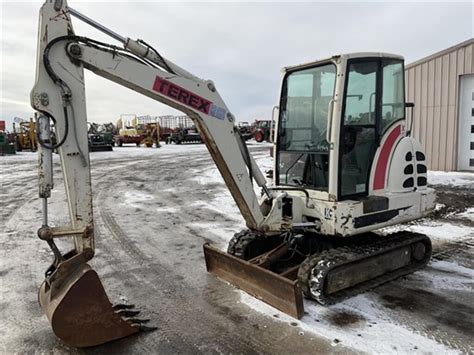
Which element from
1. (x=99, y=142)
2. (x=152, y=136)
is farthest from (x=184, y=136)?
(x=99, y=142)

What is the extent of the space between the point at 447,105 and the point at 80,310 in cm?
1318

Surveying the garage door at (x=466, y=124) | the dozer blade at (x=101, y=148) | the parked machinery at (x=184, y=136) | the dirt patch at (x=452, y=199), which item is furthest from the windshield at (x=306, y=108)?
the parked machinery at (x=184, y=136)

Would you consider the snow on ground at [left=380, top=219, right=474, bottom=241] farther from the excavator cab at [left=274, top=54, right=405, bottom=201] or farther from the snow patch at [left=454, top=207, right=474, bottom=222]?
the excavator cab at [left=274, top=54, right=405, bottom=201]

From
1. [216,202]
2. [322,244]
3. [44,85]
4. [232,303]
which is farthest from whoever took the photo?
[216,202]

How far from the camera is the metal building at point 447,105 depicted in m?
12.7

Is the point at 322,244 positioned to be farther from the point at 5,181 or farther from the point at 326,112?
the point at 5,181

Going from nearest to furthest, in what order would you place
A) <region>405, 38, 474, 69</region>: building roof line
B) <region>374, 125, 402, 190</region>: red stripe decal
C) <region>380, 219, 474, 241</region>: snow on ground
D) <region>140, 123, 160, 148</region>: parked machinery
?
1. <region>374, 125, 402, 190</region>: red stripe decal
2. <region>380, 219, 474, 241</region>: snow on ground
3. <region>405, 38, 474, 69</region>: building roof line
4. <region>140, 123, 160, 148</region>: parked machinery

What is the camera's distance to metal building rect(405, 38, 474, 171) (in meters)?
12.7

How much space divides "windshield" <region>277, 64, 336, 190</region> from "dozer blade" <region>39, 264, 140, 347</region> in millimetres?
2474

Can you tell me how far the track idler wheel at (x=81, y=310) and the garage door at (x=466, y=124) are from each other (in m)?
12.9

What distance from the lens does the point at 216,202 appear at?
948 centimetres

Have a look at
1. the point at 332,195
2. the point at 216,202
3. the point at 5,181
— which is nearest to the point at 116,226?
the point at 216,202

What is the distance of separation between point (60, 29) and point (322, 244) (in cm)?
356

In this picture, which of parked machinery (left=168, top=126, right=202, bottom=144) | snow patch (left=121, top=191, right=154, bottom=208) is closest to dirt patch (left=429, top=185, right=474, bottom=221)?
snow patch (left=121, top=191, right=154, bottom=208)
